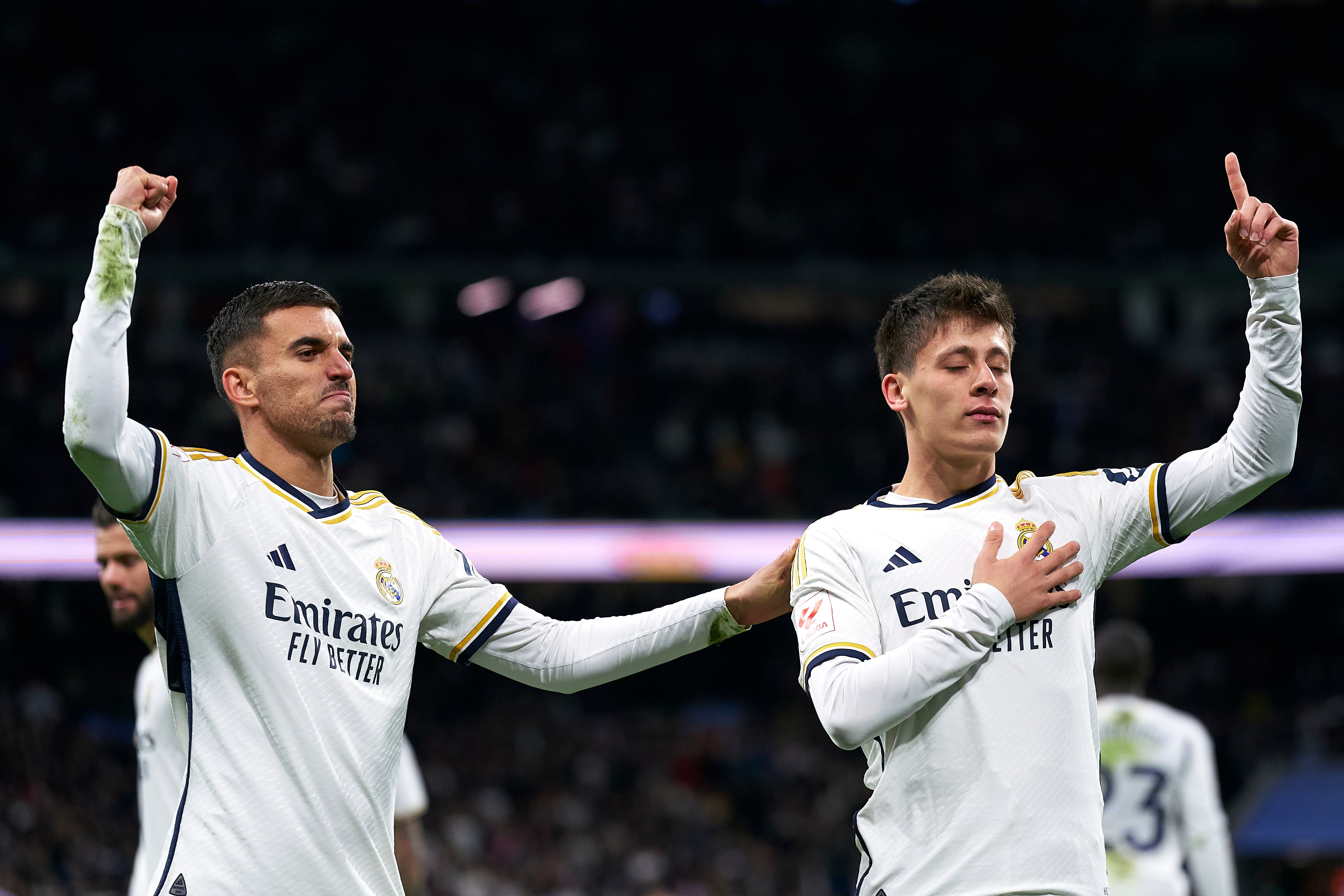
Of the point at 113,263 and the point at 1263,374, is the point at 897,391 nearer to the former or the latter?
the point at 1263,374

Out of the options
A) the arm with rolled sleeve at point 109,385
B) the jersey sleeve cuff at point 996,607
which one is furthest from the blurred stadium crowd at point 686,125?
the jersey sleeve cuff at point 996,607

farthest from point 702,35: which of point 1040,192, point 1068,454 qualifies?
point 1068,454

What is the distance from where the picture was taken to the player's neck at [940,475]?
3.78 m

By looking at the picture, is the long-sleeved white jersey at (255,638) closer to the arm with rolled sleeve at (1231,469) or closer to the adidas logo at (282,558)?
the adidas logo at (282,558)

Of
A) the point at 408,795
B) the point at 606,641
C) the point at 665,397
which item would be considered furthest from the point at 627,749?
the point at 606,641

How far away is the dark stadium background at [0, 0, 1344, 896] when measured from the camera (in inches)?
800

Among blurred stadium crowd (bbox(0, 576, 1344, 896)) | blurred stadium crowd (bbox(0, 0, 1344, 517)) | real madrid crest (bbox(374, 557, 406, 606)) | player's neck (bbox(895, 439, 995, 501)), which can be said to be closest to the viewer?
player's neck (bbox(895, 439, 995, 501))

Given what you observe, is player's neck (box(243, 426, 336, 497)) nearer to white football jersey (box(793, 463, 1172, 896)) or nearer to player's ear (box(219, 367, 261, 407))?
player's ear (box(219, 367, 261, 407))

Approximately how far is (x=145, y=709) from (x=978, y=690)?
3547mm

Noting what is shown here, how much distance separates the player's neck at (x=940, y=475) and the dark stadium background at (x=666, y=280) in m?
14.7

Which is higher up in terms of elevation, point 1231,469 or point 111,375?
point 111,375

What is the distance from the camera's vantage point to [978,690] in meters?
3.44

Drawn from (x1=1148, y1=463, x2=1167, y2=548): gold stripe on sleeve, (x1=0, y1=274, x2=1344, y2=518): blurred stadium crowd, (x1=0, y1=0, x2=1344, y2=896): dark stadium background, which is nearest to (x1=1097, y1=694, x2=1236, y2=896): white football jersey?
(x1=1148, y1=463, x2=1167, y2=548): gold stripe on sleeve

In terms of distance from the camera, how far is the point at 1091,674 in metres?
3.64
